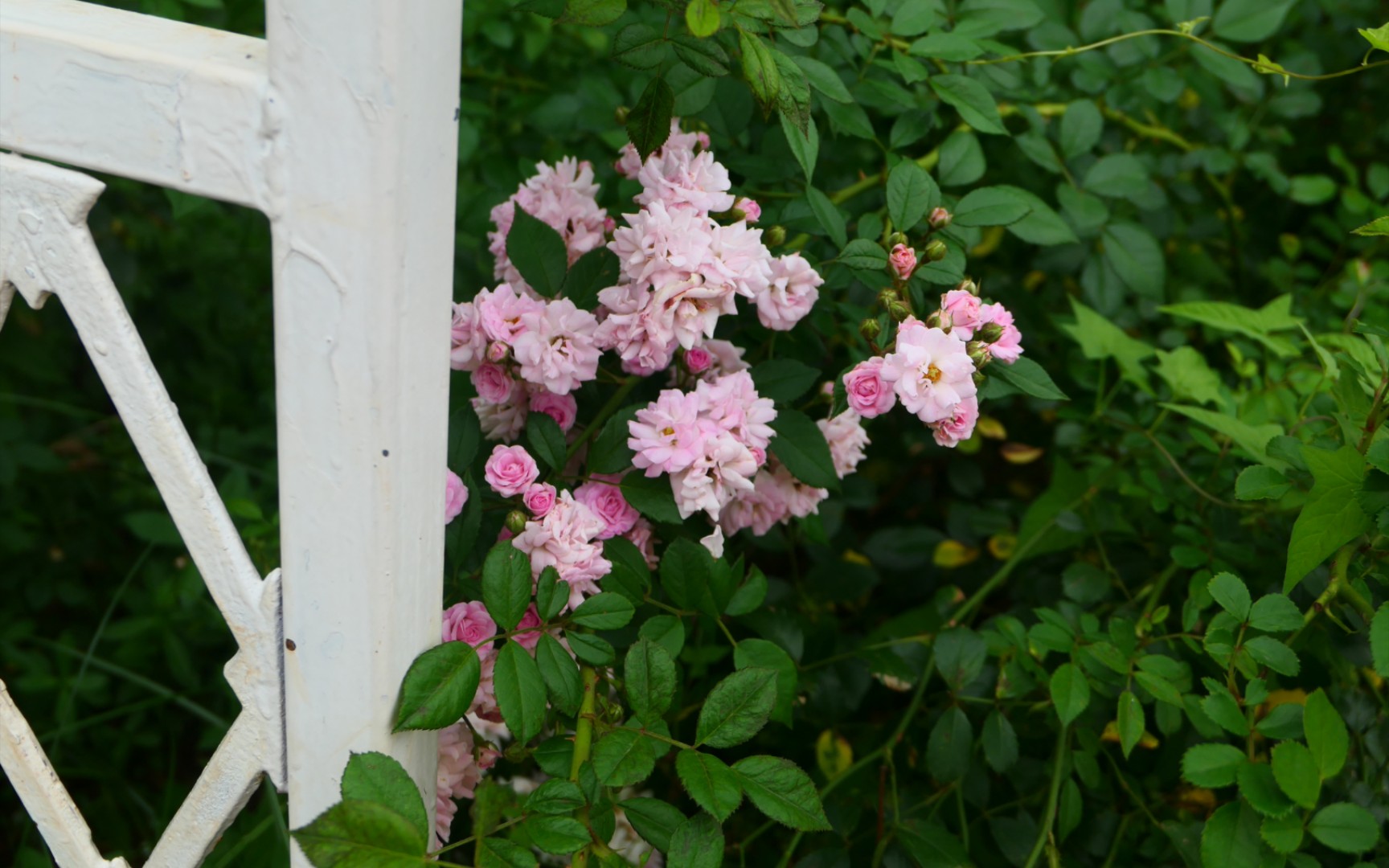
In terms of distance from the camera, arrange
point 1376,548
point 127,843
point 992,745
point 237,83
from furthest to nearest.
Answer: point 127,843 < point 992,745 < point 1376,548 < point 237,83

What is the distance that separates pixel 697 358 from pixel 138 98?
18.6 inches

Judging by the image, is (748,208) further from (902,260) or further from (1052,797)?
(1052,797)

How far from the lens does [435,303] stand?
2.37 ft

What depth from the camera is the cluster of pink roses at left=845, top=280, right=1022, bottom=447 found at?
0.86 meters

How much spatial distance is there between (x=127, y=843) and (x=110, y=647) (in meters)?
0.44

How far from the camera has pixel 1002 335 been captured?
0.90m

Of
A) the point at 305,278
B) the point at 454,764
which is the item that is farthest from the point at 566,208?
the point at 454,764

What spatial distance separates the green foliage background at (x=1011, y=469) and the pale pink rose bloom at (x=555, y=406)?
0.26 metres

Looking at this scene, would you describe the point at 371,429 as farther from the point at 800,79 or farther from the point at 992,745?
the point at 992,745

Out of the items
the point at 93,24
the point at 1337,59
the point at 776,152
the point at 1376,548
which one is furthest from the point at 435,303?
the point at 1337,59

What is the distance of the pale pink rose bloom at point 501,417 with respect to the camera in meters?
1.00

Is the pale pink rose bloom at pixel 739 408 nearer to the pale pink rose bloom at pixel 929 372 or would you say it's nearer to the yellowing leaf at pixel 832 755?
the pale pink rose bloom at pixel 929 372

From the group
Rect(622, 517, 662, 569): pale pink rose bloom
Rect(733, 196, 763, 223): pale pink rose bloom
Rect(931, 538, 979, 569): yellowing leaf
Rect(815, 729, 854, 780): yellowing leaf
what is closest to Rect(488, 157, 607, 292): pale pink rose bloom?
Rect(733, 196, 763, 223): pale pink rose bloom

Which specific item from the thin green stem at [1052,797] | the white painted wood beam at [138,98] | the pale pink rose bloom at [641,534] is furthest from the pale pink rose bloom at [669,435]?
the thin green stem at [1052,797]
